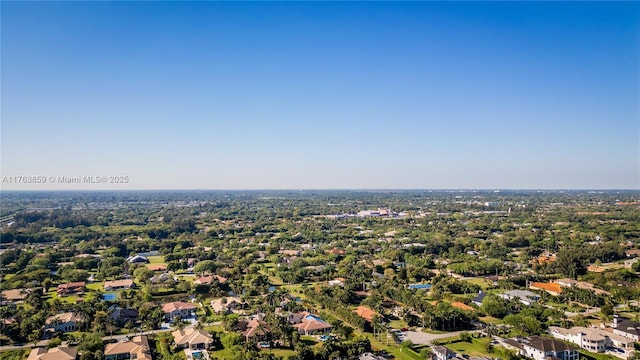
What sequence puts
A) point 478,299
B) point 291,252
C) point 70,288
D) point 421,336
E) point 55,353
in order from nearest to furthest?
point 55,353, point 421,336, point 478,299, point 70,288, point 291,252

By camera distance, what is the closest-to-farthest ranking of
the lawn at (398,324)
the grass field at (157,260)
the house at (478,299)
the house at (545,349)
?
the house at (545,349), the lawn at (398,324), the house at (478,299), the grass field at (157,260)

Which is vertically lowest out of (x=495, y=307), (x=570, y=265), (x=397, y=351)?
(x=397, y=351)

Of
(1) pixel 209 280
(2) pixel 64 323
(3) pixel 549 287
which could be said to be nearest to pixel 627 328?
(3) pixel 549 287

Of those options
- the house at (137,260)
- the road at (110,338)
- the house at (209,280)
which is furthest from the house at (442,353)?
the house at (137,260)

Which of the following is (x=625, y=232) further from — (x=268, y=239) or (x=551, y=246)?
(x=268, y=239)

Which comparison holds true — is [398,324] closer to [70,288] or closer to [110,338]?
[110,338]

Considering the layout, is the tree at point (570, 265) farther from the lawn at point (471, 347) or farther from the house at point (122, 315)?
the house at point (122, 315)
